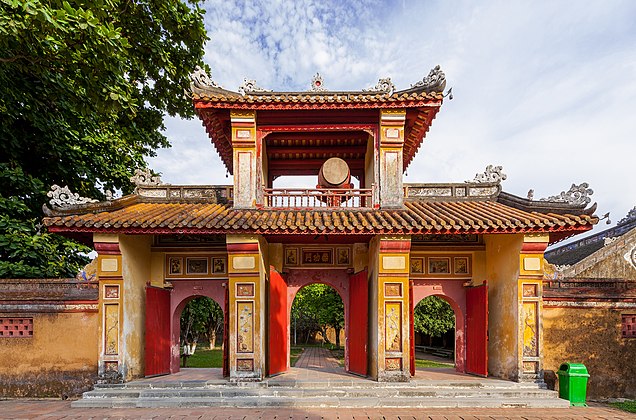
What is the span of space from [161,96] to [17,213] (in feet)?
20.9

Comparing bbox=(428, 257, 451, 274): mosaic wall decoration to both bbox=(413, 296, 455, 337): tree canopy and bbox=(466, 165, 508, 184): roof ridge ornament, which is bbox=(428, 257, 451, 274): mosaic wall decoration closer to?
bbox=(466, 165, 508, 184): roof ridge ornament

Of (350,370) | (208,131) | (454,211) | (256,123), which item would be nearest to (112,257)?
(208,131)

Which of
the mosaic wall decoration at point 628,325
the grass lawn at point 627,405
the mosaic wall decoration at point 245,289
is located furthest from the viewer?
the mosaic wall decoration at point 628,325

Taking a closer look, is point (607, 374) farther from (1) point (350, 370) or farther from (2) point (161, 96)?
(2) point (161, 96)

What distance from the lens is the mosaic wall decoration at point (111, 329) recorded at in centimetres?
843

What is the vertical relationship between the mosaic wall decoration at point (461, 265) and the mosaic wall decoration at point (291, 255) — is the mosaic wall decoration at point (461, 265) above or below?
below

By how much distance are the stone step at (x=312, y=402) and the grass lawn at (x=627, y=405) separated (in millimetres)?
1241

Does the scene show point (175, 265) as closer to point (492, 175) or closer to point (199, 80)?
point (199, 80)

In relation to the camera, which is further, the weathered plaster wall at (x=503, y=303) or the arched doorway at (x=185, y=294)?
the arched doorway at (x=185, y=294)

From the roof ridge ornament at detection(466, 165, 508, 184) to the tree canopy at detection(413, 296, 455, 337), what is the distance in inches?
427

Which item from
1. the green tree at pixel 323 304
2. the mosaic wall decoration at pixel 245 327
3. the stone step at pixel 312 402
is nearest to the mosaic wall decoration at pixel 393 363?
the stone step at pixel 312 402

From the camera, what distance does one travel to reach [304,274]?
10672mm

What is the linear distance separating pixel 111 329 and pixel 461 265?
26.5 feet

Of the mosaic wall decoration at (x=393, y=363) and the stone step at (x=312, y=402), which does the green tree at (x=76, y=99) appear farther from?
the mosaic wall decoration at (x=393, y=363)
